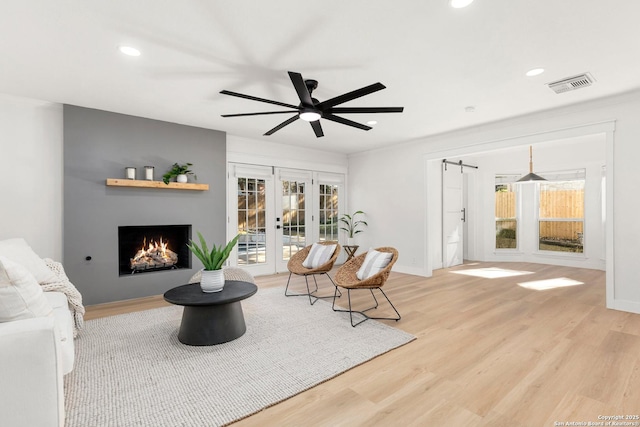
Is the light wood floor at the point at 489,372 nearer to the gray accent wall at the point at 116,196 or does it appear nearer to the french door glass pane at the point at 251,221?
the gray accent wall at the point at 116,196

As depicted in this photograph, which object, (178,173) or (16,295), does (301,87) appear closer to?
(16,295)

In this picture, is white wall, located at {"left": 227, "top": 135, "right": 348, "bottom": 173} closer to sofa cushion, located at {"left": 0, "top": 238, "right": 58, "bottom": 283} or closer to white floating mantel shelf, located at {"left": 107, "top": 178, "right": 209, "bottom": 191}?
white floating mantel shelf, located at {"left": 107, "top": 178, "right": 209, "bottom": 191}

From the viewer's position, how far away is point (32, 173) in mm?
3912

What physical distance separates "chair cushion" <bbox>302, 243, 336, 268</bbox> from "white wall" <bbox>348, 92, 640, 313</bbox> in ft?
7.56

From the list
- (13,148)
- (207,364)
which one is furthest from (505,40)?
(13,148)

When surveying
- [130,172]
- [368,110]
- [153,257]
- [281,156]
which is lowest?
[153,257]

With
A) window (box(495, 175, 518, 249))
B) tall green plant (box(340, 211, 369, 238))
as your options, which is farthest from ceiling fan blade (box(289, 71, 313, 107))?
window (box(495, 175, 518, 249))

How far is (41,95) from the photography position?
372 centimetres

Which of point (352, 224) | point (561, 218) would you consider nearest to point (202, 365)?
point (352, 224)

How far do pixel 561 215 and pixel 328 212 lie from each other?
523 cm

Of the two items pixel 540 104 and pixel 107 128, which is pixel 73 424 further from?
pixel 540 104

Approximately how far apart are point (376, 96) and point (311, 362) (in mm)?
2939

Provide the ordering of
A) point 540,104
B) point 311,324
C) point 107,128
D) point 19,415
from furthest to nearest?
1. point 107,128
2. point 540,104
3. point 311,324
4. point 19,415

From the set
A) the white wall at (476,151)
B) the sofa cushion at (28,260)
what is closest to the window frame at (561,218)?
the white wall at (476,151)
